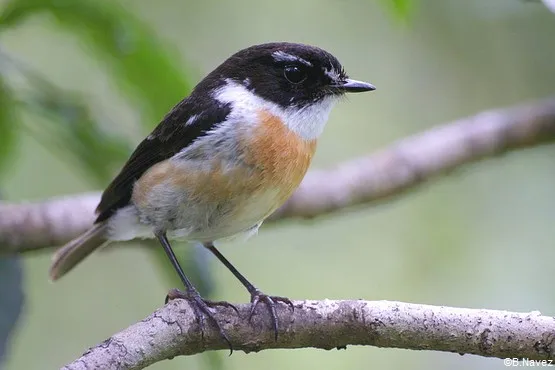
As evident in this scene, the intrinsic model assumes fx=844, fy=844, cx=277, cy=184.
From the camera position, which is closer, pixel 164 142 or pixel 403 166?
pixel 164 142

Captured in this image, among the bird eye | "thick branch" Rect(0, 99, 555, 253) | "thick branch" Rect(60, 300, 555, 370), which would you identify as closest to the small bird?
the bird eye

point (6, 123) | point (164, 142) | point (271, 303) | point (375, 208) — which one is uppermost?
point (375, 208)

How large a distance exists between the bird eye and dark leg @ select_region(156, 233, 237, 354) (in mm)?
924

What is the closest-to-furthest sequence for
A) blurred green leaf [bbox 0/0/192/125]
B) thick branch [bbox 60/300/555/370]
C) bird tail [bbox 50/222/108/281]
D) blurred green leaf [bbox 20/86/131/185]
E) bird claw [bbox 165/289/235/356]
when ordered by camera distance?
thick branch [bbox 60/300/555/370], bird claw [bbox 165/289/235/356], blurred green leaf [bbox 0/0/192/125], blurred green leaf [bbox 20/86/131/185], bird tail [bbox 50/222/108/281]

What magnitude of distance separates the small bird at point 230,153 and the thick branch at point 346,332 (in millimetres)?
272

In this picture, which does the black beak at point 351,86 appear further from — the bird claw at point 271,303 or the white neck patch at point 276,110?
the bird claw at point 271,303

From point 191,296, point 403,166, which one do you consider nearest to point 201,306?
point 191,296

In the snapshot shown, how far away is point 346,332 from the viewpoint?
298 cm

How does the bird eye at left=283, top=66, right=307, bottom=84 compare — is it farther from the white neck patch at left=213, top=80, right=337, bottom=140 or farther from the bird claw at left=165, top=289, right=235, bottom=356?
the bird claw at left=165, top=289, right=235, bottom=356

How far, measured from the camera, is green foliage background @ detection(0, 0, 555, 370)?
6.04 m

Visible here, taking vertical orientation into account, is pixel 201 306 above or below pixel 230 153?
below

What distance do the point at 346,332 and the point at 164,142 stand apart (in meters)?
1.38

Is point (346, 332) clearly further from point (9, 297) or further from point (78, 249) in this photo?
point (78, 249)

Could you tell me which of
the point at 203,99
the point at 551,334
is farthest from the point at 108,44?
the point at 551,334
